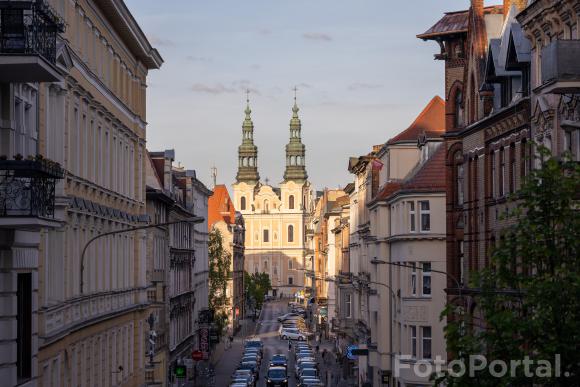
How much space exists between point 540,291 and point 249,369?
67.2 meters

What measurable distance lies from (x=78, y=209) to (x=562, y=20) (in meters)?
14.2

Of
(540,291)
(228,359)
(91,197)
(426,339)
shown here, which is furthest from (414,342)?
(228,359)

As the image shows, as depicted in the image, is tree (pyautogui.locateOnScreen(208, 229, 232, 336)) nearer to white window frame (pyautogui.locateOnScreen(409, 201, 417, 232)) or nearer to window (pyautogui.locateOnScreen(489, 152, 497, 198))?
white window frame (pyautogui.locateOnScreen(409, 201, 417, 232))

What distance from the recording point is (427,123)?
73188 mm

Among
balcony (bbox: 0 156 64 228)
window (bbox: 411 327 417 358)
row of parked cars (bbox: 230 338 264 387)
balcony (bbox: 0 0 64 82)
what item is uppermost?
balcony (bbox: 0 0 64 82)

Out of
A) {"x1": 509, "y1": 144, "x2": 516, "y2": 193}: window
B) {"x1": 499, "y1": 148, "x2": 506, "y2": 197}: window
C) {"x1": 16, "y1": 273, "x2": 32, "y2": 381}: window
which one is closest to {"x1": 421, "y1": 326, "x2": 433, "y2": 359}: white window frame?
{"x1": 499, "y1": 148, "x2": 506, "y2": 197}: window

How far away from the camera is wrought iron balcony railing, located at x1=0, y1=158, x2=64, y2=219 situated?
2350 cm

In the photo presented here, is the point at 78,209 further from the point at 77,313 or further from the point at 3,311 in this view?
the point at 3,311

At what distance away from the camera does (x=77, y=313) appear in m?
39.1

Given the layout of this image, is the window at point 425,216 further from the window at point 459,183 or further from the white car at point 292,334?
the white car at point 292,334

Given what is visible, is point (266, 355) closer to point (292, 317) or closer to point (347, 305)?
point (347, 305)

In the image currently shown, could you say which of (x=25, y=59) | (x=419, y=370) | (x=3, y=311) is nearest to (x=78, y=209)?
(x=3, y=311)

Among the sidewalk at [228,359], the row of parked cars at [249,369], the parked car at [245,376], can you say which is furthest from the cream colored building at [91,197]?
the sidewalk at [228,359]

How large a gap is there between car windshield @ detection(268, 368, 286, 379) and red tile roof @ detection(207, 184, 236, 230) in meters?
85.8
